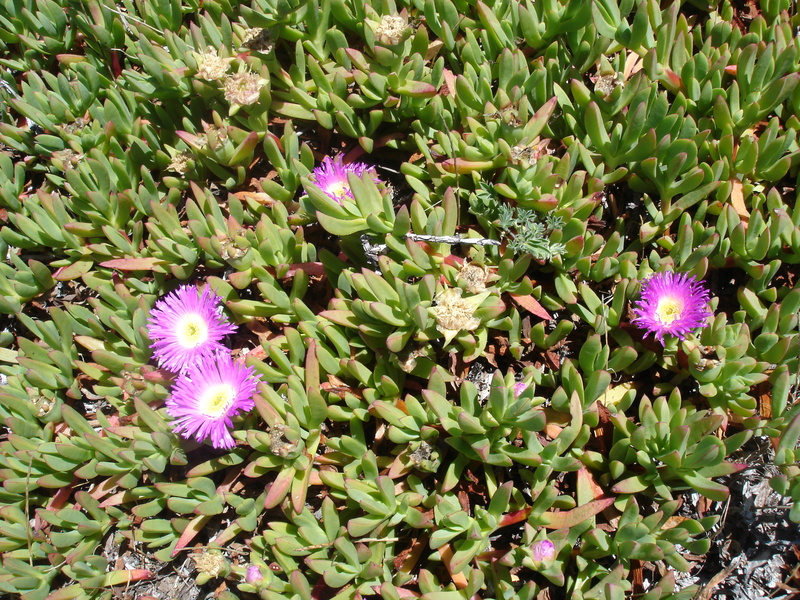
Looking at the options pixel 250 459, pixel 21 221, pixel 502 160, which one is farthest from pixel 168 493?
pixel 502 160

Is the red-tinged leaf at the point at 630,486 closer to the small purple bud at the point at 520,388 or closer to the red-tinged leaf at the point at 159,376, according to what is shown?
the small purple bud at the point at 520,388

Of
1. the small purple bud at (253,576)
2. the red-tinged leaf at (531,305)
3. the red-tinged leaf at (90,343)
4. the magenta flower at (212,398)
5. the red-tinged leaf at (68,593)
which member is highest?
the red-tinged leaf at (531,305)

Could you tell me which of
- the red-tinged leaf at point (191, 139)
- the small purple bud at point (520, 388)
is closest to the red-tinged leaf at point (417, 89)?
the red-tinged leaf at point (191, 139)

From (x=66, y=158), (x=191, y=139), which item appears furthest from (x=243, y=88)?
(x=66, y=158)

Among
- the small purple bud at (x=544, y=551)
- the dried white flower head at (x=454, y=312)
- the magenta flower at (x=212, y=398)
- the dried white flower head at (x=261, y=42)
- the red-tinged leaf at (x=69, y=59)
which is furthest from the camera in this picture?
the red-tinged leaf at (x=69, y=59)

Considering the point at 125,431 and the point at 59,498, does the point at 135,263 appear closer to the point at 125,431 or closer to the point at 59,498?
the point at 125,431

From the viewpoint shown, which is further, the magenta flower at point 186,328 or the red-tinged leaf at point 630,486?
the magenta flower at point 186,328

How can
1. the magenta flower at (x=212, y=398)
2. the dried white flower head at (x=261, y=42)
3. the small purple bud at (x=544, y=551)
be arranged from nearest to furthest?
1. the small purple bud at (x=544, y=551)
2. the magenta flower at (x=212, y=398)
3. the dried white flower head at (x=261, y=42)

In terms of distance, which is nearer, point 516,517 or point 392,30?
point 516,517
